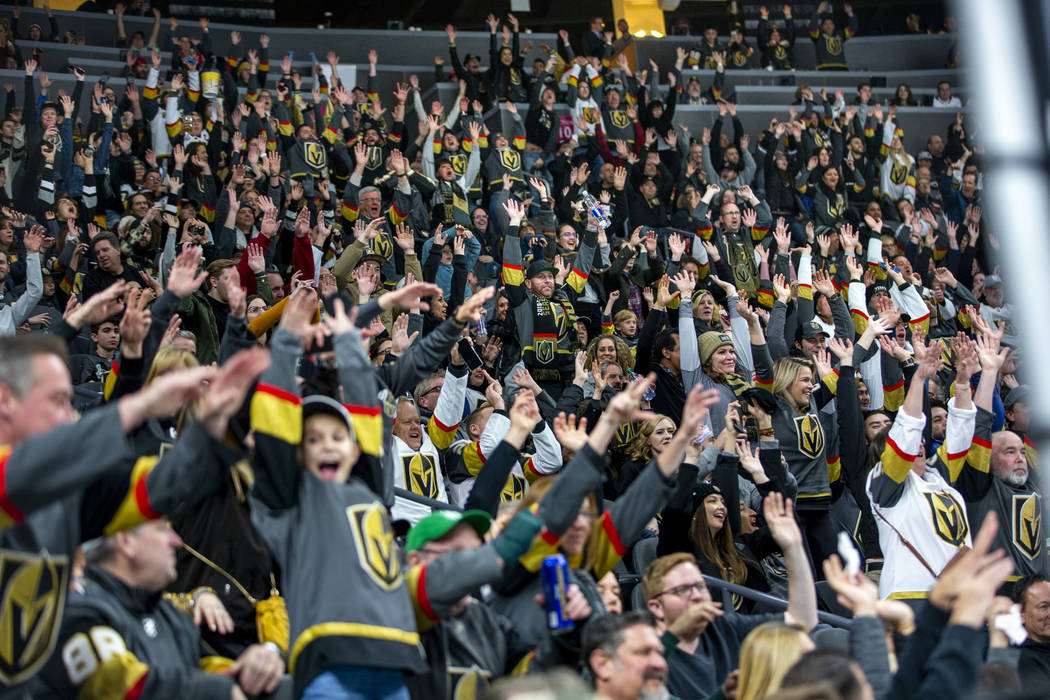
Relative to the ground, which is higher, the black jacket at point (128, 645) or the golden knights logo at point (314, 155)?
the golden knights logo at point (314, 155)

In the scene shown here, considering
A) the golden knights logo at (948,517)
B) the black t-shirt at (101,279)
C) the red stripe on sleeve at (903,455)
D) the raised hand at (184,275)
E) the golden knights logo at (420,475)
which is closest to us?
the raised hand at (184,275)

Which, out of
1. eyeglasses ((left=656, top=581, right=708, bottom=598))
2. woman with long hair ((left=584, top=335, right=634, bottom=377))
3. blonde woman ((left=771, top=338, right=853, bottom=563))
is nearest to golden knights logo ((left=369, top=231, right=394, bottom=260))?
woman with long hair ((left=584, top=335, right=634, bottom=377))

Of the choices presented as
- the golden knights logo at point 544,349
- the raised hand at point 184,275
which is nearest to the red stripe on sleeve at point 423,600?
the raised hand at point 184,275

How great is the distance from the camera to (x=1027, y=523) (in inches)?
225

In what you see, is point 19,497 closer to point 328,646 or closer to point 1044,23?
point 328,646

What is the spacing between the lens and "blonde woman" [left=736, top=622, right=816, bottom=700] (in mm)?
3119

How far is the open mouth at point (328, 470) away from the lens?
3.07m

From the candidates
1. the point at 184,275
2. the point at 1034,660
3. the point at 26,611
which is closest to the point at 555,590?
the point at 26,611

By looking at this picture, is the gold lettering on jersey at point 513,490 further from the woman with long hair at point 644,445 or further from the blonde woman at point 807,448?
the blonde woman at point 807,448

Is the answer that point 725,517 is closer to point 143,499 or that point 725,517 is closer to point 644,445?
point 644,445

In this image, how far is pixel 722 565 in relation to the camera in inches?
210

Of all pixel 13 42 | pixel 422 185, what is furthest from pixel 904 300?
pixel 13 42

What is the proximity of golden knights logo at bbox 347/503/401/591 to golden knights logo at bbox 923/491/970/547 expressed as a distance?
3.09m

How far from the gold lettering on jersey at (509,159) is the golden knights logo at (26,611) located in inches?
359
